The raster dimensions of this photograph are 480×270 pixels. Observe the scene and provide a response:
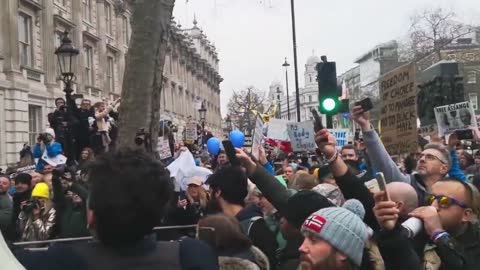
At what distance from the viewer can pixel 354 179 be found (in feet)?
12.5

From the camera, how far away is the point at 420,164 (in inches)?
204

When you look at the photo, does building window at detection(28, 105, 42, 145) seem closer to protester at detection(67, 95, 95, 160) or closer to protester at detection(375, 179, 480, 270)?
protester at detection(67, 95, 95, 160)

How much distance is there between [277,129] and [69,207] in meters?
11.2

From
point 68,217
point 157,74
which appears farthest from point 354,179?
point 157,74

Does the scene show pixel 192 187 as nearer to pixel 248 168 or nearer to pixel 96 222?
pixel 248 168

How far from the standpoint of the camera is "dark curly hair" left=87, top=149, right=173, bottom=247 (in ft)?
8.05

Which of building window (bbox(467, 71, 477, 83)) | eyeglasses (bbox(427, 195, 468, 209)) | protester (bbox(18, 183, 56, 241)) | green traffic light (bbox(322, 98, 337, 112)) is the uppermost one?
building window (bbox(467, 71, 477, 83))

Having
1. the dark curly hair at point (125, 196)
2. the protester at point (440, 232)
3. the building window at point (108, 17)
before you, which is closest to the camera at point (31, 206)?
the protester at point (440, 232)

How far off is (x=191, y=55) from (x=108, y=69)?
32070mm

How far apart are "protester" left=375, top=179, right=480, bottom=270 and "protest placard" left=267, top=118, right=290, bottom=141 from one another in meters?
13.2

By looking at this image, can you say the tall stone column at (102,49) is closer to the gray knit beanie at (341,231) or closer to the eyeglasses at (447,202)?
the eyeglasses at (447,202)

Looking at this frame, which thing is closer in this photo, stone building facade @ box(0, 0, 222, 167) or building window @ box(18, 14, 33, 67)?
stone building facade @ box(0, 0, 222, 167)

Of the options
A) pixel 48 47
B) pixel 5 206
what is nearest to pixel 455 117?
pixel 5 206

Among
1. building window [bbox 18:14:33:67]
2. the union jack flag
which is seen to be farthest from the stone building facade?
the union jack flag
